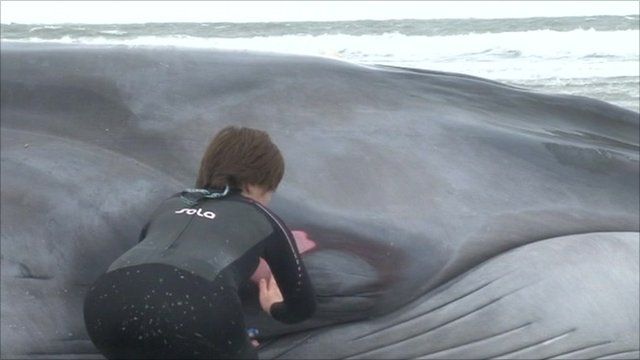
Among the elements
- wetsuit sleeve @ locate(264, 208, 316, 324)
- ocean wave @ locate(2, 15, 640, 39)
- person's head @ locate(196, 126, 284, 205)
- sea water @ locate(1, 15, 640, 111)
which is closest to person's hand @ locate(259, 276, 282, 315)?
wetsuit sleeve @ locate(264, 208, 316, 324)

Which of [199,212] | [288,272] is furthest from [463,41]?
[199,212]

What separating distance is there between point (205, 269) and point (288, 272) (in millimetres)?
293

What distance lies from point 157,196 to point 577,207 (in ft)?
4.69

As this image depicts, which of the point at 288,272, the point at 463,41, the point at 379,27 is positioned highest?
the point at 288,272

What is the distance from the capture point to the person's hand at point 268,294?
3.29m

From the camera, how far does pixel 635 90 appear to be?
10.2m

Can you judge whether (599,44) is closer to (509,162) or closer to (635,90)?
(635,90)

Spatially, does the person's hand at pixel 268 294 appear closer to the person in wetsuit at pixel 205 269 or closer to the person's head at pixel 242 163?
the person in wetsuit at pixel 205 269

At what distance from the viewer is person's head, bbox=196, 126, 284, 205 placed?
3.05 metres

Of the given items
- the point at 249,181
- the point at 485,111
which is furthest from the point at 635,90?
the point at 249,181

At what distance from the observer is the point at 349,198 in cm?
378

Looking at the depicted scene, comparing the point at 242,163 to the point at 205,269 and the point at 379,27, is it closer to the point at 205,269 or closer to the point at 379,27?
the point at 205,269

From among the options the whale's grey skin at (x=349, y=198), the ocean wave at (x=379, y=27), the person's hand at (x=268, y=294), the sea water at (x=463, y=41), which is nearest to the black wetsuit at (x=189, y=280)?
the person's hand at (x=268, y=294)

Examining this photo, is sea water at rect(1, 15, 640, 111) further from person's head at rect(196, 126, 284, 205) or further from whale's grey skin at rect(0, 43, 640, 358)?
person's head at rect(196, 126, 284, 205)
